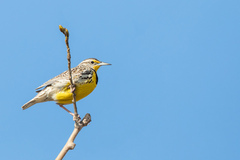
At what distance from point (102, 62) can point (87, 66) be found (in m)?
0.35

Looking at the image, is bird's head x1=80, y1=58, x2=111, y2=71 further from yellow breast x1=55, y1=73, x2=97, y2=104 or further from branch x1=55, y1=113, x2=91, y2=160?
branch x1=55, y1=113, x2=91, y2=160

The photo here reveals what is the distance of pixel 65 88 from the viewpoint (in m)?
5.70

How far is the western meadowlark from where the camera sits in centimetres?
570

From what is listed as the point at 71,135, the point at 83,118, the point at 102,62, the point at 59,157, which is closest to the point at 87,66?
the point at 102,62

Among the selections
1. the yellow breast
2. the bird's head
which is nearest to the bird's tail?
the yellow breast

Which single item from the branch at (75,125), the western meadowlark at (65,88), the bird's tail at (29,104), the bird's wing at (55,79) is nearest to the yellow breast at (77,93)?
the western meadowlark at (65,88)

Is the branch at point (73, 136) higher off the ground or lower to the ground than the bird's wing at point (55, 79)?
lower

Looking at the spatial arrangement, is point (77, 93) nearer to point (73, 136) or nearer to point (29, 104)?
point (29, 104)

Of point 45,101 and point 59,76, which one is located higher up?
point 59,76

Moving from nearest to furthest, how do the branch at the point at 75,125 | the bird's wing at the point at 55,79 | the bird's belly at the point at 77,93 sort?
the branch at the point at 75,125
the bird's belly at the point at 77,93
the bird's wing at the point at 55,79

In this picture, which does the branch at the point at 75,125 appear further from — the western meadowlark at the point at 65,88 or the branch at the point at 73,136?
the western meadowlark at the point at 65,88

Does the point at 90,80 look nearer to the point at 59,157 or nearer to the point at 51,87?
the point at 51,87

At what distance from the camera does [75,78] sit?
18.9 ft

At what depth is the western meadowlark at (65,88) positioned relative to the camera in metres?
5.70
